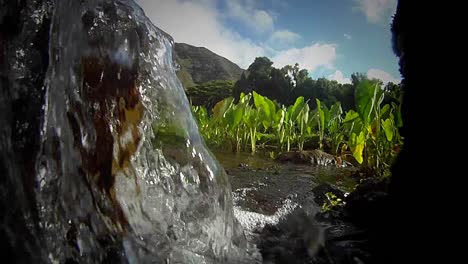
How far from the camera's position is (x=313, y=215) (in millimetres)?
2023

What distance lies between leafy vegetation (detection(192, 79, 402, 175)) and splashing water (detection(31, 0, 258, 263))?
89.5 inches

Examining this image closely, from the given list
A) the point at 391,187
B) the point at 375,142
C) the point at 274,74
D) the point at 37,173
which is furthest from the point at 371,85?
the point at 274,74

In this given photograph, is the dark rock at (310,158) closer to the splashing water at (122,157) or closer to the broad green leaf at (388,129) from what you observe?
the broad green leaf at (388,129)

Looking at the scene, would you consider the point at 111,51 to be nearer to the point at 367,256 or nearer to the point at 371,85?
the point at 367,256

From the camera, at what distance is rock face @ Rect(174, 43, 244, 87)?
5267 centimetres

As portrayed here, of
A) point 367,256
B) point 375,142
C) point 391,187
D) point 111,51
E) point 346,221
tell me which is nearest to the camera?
point 391,187

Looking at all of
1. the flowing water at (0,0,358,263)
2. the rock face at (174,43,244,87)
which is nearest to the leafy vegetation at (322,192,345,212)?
the flowing water at (0,0,358,263)

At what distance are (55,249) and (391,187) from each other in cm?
131

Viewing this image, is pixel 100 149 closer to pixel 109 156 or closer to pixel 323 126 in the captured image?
pixel 109 156

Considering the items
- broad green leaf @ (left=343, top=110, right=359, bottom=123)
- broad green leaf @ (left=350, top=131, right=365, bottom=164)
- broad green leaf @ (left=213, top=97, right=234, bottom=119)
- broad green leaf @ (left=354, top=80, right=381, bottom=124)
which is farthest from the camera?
broad green leaf @ (left=213, top=97, right=234, bottom=119)

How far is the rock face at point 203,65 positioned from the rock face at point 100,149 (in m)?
49.5

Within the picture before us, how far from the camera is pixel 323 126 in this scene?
538 cm

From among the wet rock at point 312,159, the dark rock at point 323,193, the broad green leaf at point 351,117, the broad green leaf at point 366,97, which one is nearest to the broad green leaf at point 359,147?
the broad green leaf at point 366,97

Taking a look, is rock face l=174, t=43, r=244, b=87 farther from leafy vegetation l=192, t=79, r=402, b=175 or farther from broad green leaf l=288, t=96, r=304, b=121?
broad green leaf l=288, t=96, r=304, b=121
